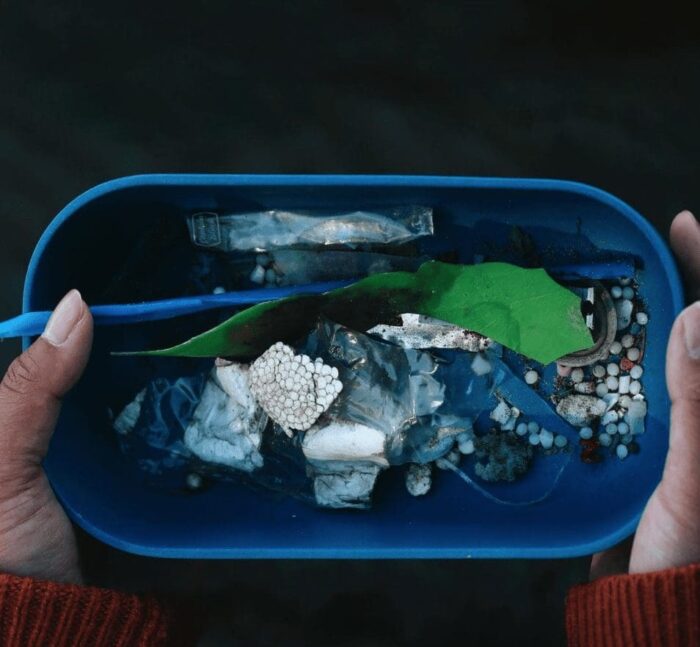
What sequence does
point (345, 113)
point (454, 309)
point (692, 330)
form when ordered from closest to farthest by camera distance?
1. point (692, 330)
2. point (454, 309)
3. point (345, 113)

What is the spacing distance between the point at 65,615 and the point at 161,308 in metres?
0.32

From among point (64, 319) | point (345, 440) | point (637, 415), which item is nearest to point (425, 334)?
point (345, 440)

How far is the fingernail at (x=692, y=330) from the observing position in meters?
0.72

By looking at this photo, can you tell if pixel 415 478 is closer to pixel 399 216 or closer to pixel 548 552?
pixel 548 552

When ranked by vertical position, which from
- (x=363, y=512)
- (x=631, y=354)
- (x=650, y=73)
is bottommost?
(x=363, y=512)

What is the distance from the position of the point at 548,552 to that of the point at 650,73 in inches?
24.8

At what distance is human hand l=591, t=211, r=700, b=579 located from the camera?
2.39 ft

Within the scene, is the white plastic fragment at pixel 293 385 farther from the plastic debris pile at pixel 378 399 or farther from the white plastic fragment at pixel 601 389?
the white plastic fragment at pixel 601 389

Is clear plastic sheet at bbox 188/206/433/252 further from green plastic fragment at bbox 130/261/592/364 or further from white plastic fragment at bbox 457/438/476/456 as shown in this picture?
white plastic fragment at bbox 457/438/476/456

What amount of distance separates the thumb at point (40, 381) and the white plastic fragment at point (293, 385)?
7.2 inches

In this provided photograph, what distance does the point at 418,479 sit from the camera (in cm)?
88

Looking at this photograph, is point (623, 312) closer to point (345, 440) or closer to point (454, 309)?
point (454, 309)

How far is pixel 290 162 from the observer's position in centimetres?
100

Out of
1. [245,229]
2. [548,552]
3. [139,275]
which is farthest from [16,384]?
[548,552]
